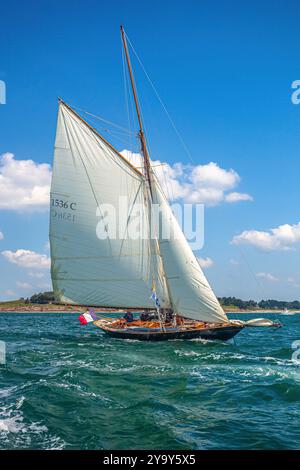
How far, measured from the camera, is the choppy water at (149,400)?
15.4 m

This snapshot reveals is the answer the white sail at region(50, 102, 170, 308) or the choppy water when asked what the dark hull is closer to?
the white sail at region(50, 102, 170, 308)

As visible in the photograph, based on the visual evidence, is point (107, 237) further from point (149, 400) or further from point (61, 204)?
point (149, 400)

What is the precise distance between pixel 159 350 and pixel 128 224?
14846 millimetres

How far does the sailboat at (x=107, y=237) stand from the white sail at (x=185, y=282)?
17cm

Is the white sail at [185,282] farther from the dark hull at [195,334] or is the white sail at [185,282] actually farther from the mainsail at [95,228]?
the dark hull at [195,334]

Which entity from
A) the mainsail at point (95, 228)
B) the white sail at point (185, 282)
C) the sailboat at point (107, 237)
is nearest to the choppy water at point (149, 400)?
the white sail at point (185, 282)

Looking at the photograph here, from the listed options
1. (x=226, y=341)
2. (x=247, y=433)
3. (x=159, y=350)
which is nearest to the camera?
(x=247, y=433)

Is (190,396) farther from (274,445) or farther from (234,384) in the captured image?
(274,445)

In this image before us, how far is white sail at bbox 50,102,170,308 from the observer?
150 ft

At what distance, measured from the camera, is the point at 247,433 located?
16016mm

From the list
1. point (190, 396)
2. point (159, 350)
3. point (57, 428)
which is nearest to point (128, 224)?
point (159, 350)

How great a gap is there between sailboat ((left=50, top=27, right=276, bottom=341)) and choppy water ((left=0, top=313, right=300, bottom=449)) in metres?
9.88

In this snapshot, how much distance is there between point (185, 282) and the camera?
4372cm
